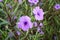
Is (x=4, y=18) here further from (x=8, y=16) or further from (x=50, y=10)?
(x=50, y=10)

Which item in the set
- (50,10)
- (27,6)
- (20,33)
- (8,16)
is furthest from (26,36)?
(50,10)

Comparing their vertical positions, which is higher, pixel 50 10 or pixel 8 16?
pixel 8 16

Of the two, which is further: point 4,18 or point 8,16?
point 4,18

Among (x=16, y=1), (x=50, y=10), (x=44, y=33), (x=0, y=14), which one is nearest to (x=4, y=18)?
(x=0, y=14)

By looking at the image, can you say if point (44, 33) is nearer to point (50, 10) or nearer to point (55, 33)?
point (55, 33)

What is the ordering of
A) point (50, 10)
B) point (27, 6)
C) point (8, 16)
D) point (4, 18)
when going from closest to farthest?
point (8, 16) → point (4, 18) → point (27, 6) → point (50, 10)

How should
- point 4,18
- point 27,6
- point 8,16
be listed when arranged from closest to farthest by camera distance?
point 8,16, point 4,18, point 27,6

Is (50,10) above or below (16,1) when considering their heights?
below

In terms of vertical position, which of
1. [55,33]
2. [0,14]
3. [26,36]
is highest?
[0,14]

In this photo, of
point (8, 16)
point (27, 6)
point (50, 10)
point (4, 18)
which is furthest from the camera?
point (50, 10)
